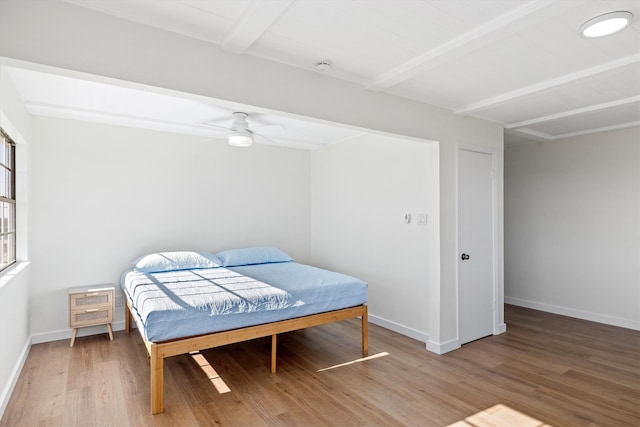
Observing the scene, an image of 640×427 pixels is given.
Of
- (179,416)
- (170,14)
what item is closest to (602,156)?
(170,14)

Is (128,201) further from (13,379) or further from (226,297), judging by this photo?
(226,297)

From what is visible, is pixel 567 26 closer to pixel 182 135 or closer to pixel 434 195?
pixel 434 195

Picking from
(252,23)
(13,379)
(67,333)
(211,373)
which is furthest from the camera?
(67,333)

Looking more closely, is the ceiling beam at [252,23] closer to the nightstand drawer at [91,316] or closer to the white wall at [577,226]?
the nightstand drawer at [91,316]

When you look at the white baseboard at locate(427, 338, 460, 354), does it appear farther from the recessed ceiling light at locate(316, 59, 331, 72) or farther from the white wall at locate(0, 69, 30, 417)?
the white wall at locate(0, 69, 30, 417)

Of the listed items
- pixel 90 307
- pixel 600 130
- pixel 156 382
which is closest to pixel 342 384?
pixel 156 382

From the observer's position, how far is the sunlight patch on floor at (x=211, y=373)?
111 inches

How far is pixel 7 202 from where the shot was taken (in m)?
3.13

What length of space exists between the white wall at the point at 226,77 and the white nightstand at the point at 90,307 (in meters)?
2.69

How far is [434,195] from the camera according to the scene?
3588 mm

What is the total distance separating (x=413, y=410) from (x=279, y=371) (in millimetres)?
1191

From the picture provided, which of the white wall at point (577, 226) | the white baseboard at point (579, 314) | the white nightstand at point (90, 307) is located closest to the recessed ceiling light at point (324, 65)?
the white nightstand at point (90, 307)

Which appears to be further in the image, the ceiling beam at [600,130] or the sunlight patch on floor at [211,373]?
the ceiling beam at [600,130]

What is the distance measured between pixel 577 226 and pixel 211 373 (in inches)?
192
